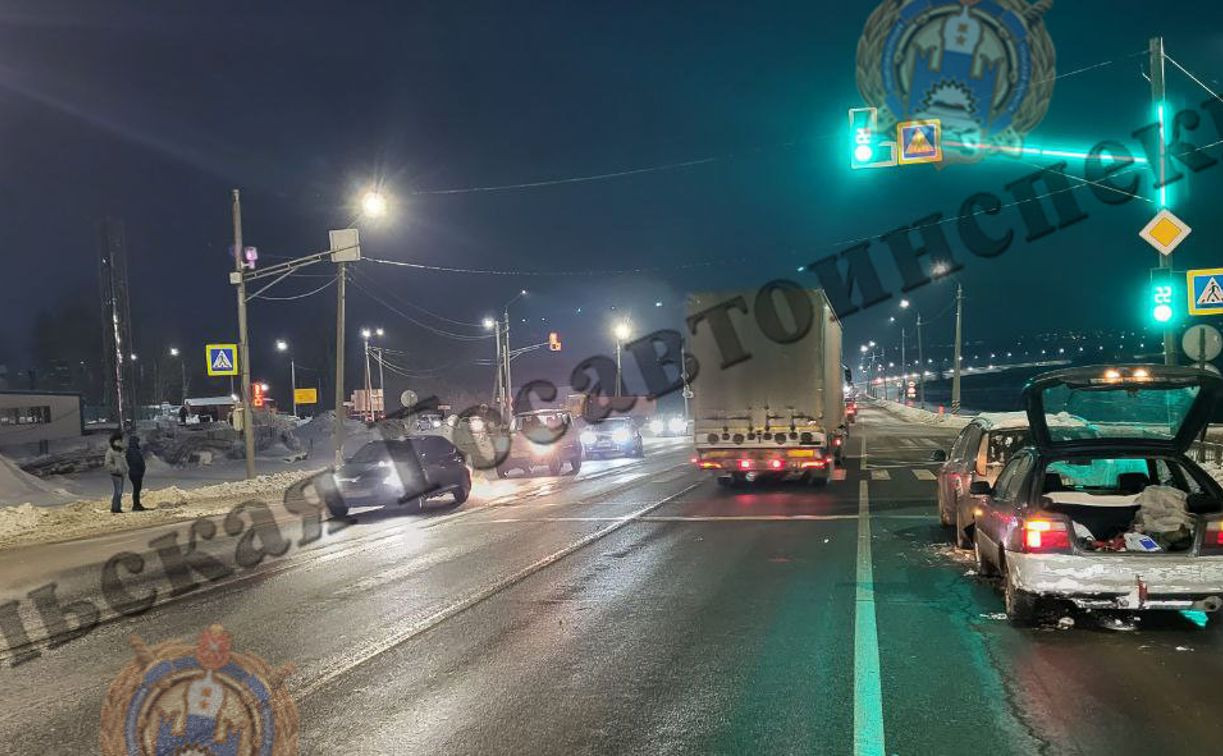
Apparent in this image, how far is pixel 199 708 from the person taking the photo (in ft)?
16.5

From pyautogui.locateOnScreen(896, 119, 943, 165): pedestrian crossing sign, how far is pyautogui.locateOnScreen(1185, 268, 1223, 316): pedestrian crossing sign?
5.01 meters

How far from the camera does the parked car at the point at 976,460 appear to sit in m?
10.8

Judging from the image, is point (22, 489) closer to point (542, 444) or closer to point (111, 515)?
point (111, 515)

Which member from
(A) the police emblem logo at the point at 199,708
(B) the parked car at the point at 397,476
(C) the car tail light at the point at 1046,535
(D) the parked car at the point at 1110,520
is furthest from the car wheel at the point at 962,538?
(B) the parked car at the point at 397,476

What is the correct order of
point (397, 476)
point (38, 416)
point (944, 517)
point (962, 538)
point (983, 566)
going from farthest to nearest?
1. point (38, 416)
2. point (397, 476)
3. point (944, 517)
4. point (962, 538)
5. point (983, 566)

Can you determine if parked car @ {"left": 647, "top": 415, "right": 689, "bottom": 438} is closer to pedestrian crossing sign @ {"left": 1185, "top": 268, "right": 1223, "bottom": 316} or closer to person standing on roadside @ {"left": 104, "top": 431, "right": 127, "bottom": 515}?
person standing on roadside @ {"left": 104, "top": 431, "right": 127, "bottom": 515}

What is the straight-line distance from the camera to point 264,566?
1095cm

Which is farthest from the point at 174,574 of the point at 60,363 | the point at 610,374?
the point at 60,363

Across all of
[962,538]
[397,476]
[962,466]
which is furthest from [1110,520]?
[397,476]

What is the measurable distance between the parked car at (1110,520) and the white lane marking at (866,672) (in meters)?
1.13

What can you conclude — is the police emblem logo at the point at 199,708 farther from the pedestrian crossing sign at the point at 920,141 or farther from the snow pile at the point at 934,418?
the snow pile at the point at 934,418

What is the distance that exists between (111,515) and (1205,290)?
2019 cm

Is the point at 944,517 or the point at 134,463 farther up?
the point at 134,463

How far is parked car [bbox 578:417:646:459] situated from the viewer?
33.1 meters
